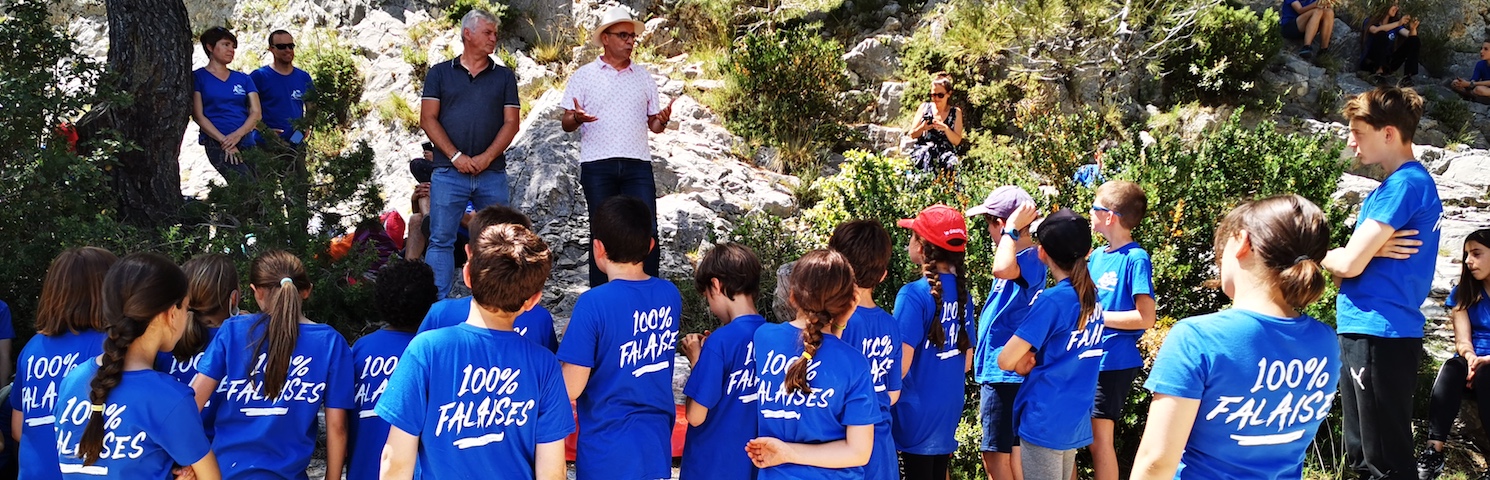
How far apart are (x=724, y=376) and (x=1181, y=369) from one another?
1.48 meters

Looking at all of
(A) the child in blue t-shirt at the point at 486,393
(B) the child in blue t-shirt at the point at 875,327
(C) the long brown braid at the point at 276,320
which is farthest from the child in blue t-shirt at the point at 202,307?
(B) the child in blue t-shirt at the point at 875,327

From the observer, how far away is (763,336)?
3344 millimetres

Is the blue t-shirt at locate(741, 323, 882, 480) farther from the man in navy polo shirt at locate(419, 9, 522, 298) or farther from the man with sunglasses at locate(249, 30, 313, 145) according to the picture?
the man with sunglasses at locate(249, 30, 313, 145)

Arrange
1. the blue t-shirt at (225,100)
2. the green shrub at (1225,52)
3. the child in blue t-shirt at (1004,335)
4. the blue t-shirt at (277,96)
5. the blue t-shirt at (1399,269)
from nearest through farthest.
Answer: the blue t-shirt at (1399,269)
the child in blue t-shirt at (1004,335)
the blue t-shirt at (225,100)
the blue t-shirt at (277,96)
the green shrub at (1225,52)

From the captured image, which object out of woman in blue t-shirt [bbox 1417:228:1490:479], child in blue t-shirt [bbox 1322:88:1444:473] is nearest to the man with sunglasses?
child in blue t-shirt [bbox 1322:88:1444:473]

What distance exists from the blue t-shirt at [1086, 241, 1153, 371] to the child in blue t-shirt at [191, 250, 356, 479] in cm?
299

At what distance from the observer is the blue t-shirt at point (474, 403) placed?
2910 millimetres

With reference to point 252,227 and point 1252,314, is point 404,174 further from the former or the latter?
point 1252,314

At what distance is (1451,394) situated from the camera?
5277 millimetres

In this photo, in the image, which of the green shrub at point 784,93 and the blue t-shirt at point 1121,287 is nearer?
the blue t-shirt at point 1121,287

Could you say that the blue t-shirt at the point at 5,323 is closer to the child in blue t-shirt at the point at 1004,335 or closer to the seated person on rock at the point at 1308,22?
the child in blue t-shirt at the point at 1004,335

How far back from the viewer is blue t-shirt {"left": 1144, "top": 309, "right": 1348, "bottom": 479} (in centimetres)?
262

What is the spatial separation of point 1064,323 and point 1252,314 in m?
1.37

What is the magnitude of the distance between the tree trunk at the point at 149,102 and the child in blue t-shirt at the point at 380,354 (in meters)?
3.76
